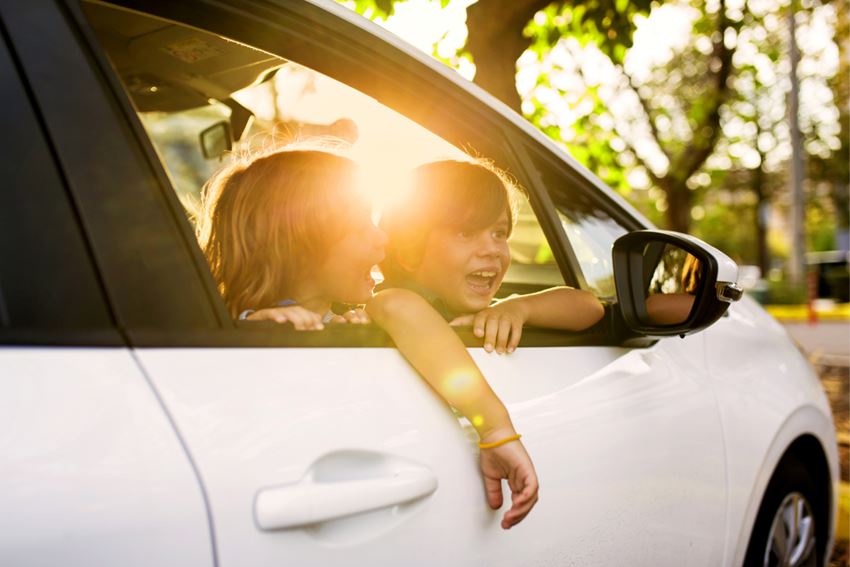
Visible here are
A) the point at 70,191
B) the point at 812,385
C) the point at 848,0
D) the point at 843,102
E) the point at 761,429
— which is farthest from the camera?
the point at 843,102

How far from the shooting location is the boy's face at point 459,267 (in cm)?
198

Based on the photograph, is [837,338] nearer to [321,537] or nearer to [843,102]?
[321,537]

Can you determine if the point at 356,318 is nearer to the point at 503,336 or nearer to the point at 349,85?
the point at 503,336

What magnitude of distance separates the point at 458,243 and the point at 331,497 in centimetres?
85

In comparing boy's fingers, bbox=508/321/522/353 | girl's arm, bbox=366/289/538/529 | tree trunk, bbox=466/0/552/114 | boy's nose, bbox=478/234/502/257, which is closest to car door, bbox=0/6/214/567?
girl's arm, bbox=366/289/538/529

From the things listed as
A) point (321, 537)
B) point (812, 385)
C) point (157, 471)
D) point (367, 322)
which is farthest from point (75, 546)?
point (812, 385)

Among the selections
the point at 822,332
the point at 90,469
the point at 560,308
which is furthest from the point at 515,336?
the point at 822,332

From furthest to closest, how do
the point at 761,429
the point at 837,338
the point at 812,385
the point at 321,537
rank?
the point at 837,338 < the point at 812,385 < the point at 761,429 < the point at 321,537

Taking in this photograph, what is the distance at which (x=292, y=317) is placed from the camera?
1.48 metres

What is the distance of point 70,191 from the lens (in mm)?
1153

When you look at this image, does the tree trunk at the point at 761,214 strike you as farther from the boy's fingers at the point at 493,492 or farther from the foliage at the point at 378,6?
the boy's fingers at the point at 493,492

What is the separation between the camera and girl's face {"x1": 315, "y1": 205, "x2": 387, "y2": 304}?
68.9 inches

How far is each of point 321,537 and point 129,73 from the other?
1.74 metres

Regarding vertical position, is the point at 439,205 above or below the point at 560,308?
above
